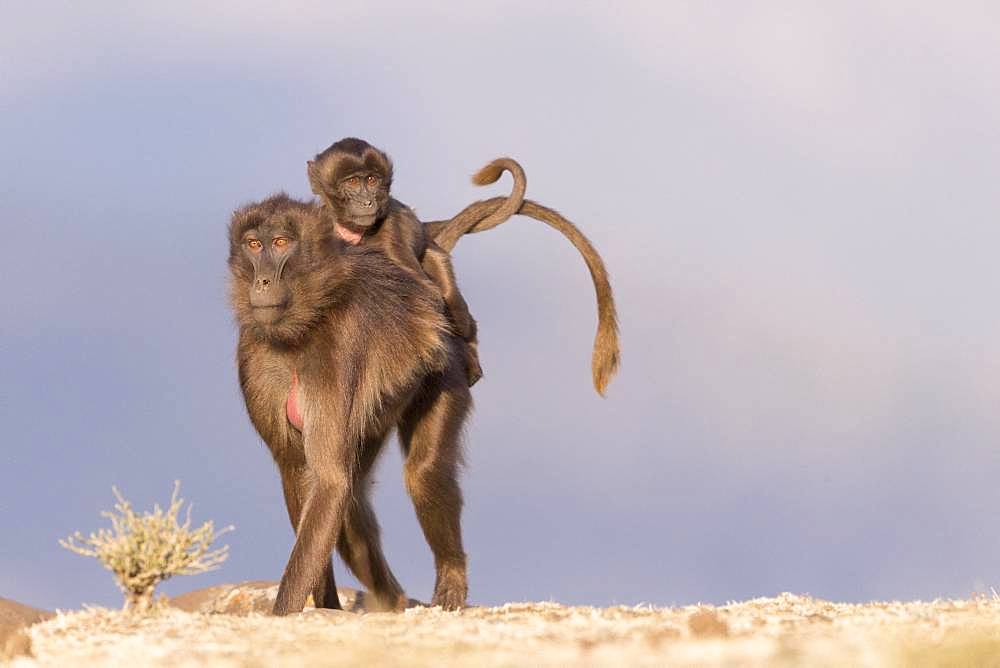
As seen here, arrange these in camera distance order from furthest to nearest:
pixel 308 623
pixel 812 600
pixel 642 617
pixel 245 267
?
pixel 812 600 < pixel 245 267 < pixel 642 617 < pixel 308 623

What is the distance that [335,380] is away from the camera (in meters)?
7.81

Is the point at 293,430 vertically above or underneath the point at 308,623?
above

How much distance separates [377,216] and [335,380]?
5.81 ft

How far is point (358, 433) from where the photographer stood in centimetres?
823

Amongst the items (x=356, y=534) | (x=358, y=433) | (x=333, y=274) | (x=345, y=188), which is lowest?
(x=356, y=534)

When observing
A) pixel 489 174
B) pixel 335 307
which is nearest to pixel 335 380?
pixel 335 307

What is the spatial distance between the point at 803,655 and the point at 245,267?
3.76 m

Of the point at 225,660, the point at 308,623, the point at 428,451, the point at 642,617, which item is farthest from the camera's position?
the point at 428,451

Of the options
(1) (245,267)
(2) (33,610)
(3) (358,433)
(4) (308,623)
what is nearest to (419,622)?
(4) (308,623)

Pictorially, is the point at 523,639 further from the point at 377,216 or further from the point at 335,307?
the point at 377,216

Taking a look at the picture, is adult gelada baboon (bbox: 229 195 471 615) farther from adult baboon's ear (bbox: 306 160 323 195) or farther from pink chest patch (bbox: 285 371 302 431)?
adult baboon's ear (bbox: 306 160 323 195)

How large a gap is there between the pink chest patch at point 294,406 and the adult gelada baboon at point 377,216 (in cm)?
126

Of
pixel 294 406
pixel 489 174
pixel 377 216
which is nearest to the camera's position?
pixel 294 406

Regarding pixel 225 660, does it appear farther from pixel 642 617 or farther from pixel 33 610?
pixel 33 610
